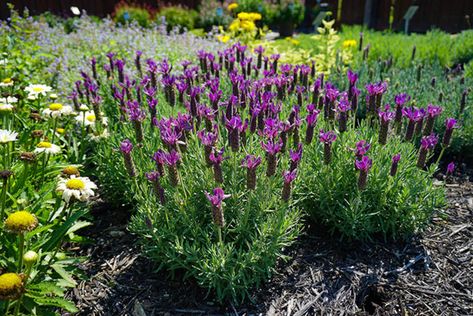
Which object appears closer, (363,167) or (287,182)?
(287,182)

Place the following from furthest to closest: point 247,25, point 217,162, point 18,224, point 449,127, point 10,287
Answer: point 247,25
point 449,127
point 217,162
point 18,224
point 10,287

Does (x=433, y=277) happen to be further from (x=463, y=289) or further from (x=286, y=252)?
(x=286, y=252)

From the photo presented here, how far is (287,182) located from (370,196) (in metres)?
0.97

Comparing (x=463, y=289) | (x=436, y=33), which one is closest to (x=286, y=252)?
(x=463, y=289)

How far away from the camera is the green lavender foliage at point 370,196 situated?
115 inches

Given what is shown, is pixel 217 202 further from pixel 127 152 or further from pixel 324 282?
pixel 324 282

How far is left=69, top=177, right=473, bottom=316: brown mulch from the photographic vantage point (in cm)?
262

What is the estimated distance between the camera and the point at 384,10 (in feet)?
56.9

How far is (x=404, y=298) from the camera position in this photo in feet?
8.87

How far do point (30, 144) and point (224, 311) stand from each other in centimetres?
207

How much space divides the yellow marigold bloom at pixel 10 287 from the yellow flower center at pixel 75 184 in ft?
2.12

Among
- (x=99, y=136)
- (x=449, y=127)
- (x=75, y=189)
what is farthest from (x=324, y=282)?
(x=99, y=136)

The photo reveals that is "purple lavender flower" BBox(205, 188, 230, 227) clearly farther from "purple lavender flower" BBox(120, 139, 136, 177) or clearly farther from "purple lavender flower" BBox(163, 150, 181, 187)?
"purple lavender flower" BBox(120, 139, 136, 177)

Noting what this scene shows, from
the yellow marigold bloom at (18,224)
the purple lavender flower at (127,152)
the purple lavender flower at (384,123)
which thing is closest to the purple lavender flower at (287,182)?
the purple lavender flower at (384,123)
